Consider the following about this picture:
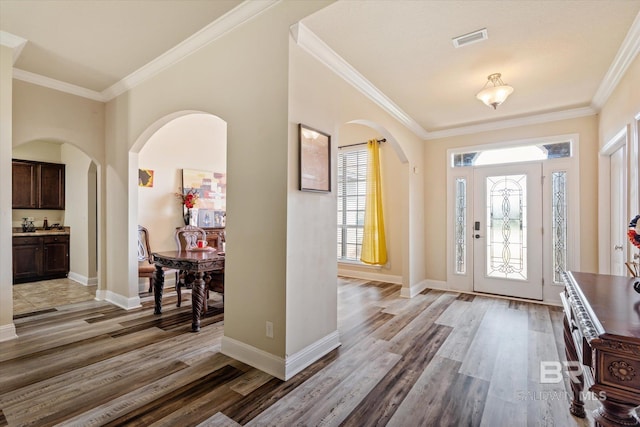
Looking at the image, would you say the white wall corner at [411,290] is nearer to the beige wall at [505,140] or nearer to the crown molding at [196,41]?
the beige wall at [505,140]

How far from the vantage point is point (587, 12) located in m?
2.24

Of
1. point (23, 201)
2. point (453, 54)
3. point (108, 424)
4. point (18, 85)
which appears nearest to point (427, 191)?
point (453, 54)

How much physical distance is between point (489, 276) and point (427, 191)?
5.61 feet

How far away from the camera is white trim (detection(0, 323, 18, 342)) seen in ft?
9.74

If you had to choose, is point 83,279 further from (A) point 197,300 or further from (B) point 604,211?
(B) point 604,211

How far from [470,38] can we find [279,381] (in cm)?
320

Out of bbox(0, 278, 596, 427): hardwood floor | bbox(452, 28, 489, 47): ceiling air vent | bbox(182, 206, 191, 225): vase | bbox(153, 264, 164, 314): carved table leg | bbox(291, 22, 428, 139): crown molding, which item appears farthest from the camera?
bbox(182, 206, 191, 225): vase

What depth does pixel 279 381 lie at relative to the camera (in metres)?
2.23

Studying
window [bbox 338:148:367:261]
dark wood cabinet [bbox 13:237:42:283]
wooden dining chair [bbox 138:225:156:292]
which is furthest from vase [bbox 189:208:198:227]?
dark wood cabinet [bbox 13:237:42:283]

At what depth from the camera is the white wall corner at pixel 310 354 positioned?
229 centimetres

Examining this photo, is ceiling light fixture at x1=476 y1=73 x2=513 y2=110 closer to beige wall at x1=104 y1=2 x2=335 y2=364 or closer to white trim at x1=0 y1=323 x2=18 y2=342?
beige wall at x1=104 y1=2 x2=335 y2=364

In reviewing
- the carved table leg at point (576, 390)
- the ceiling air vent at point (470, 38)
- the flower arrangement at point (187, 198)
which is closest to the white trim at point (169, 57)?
the ceiling air vent at point (470, 38)

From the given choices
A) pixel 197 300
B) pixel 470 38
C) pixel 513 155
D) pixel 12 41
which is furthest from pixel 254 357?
pixel 513 155

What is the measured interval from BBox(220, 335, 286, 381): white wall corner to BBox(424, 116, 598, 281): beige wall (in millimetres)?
3809
